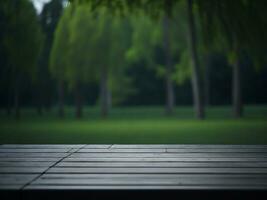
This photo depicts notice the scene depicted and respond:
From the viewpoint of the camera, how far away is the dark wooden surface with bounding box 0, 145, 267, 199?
2.63 m

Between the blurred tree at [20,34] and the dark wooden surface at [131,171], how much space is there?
14.3m

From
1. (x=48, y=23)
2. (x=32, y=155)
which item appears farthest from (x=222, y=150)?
(x=48, y=23)

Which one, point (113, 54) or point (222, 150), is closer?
point (222, 150)

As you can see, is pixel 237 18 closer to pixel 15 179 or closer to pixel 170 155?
pixel 170 155

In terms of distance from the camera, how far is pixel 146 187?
2656mm

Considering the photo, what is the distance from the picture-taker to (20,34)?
58.3 ft

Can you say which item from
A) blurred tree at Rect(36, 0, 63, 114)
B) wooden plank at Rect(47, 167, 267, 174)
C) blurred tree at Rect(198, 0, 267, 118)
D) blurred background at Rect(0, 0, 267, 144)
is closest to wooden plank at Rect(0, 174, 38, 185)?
wooden plank at Rect(47, 167, 267, 174)

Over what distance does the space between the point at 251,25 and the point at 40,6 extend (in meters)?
12.9

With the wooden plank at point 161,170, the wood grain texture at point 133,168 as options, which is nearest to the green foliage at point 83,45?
the wood grain texture at point 133,168

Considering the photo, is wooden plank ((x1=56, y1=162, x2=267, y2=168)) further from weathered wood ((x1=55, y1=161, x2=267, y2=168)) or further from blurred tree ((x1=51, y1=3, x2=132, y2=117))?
blurred tree ((x1=51, y1=3, x2=132, y2=117))

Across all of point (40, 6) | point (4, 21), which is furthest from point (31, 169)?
point (40, 6)

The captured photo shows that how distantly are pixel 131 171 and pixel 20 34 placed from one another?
15971 mm

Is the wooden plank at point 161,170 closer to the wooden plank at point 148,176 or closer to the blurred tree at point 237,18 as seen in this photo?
the wooden plank at point 148,176
